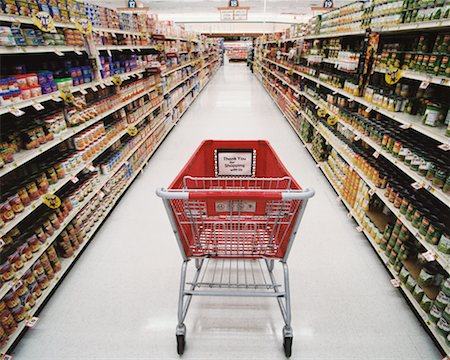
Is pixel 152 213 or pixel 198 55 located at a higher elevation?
pixel 198 55

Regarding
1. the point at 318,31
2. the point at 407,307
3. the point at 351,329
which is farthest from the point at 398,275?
the point at 318,31

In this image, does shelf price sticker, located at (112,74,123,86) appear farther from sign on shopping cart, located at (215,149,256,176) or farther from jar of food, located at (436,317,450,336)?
jar of food, located at (436,317,450,336)

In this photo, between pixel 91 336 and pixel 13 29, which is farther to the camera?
pixel 91 336

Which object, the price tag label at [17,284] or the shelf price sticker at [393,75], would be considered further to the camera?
the shelf price sticker at [393,75]

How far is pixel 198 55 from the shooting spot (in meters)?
11.7

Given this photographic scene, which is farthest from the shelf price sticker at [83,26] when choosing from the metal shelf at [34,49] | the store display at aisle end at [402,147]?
the store display at aisle end at [402,147]

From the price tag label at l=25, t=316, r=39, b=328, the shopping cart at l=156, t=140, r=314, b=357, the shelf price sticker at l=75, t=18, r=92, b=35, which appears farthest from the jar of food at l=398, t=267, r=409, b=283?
the shelf price sticker at l=75, t=18, r=92, b=35

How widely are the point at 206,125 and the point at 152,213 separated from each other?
4.06 m

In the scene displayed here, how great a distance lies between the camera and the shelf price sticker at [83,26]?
2449mm

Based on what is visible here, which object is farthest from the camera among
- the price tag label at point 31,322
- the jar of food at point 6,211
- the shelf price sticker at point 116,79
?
the shelf price sticker at point 116,79

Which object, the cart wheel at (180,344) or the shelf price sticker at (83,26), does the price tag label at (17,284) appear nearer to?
the cart wheel at (180,344)

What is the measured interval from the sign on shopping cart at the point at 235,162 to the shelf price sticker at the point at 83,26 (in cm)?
166

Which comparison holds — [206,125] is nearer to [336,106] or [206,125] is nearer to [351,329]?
[336,106]

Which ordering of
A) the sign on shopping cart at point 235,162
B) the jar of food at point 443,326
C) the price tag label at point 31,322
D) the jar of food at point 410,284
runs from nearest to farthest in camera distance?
the jar of food at point 443,326
the price tag label at point 31,322
the jar of food at point 410,284
the sign on shopping cart at point 235,162
